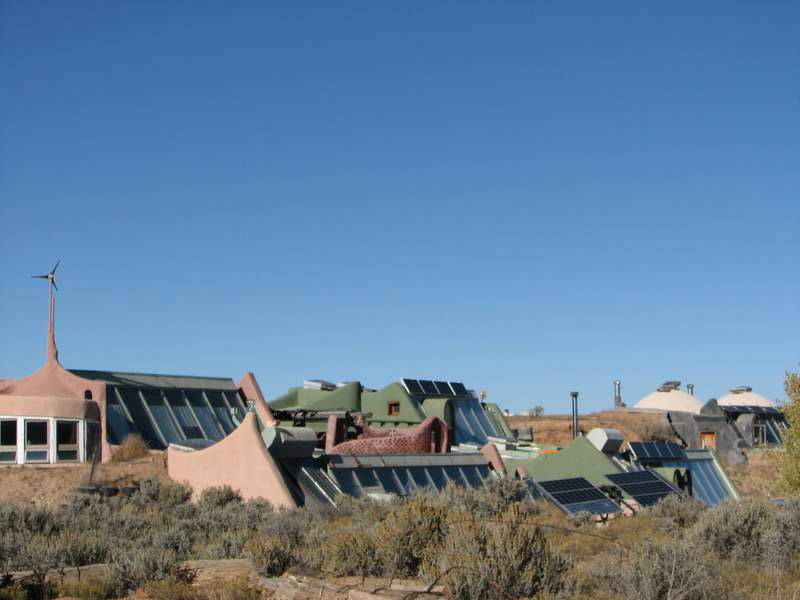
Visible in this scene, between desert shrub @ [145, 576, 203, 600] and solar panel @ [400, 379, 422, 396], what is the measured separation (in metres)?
28.4

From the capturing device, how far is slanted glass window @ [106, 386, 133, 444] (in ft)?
101

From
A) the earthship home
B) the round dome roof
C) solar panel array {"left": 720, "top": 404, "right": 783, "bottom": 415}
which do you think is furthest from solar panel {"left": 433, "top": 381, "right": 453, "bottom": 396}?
the round dome roof

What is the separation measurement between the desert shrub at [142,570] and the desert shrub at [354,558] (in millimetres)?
1961

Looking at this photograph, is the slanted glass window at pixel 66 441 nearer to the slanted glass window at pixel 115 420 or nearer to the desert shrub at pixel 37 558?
the slanted glass window at pixel 115 420

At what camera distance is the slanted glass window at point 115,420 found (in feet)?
101

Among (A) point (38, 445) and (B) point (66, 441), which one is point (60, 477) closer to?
(A) point (38, 445)

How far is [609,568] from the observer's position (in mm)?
10891

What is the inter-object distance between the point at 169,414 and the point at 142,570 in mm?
21642

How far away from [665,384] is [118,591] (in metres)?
58.4

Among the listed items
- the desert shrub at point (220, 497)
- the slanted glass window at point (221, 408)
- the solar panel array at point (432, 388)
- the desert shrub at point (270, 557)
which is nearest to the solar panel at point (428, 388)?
the solar panel array at point (432, 388)

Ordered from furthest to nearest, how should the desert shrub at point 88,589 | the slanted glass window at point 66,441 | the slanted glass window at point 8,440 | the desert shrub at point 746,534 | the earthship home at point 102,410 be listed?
the slanted glass window at point 66,441, the earthship home at point 102,410, the slanted glass window at point 8,440, the desert shrub at point 746,534, the desert shrub at point 88,589

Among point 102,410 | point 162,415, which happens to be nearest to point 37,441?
point 102,410

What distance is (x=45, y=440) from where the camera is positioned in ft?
98.9

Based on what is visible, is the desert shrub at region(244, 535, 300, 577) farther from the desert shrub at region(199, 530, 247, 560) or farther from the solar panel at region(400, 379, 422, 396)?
the solar panel at region(400, 379, 422, 396)
